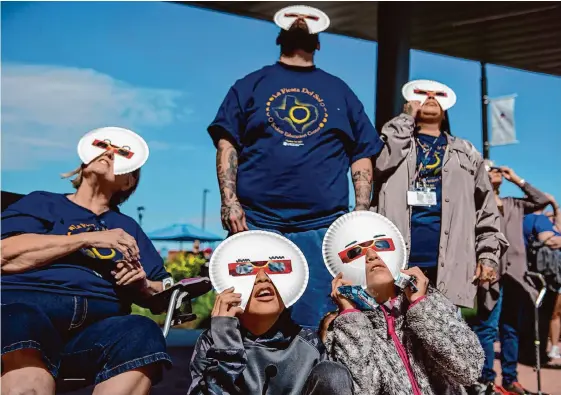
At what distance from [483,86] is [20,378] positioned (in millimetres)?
11244

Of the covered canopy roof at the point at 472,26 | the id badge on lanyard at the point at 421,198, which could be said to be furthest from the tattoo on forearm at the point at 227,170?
the covered canopy roof at the point at 472,26

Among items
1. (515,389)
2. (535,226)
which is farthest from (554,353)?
(515,389)

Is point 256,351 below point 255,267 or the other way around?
below

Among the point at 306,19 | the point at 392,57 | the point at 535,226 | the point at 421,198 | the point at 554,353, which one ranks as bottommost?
the point at 554,353

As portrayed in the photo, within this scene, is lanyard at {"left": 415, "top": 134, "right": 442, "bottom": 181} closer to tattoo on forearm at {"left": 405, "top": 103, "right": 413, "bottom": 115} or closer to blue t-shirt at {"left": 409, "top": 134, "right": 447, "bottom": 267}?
blue t-shirt at {"left": 409, "top": 134, "right": 447, "bottom": 267}

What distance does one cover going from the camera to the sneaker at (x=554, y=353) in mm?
6660

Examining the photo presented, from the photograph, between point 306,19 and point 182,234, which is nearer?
point 306,19

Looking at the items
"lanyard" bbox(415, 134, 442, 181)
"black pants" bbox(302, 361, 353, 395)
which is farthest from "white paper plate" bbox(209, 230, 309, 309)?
"lanyard" bbox(415, 134, 442, 181)

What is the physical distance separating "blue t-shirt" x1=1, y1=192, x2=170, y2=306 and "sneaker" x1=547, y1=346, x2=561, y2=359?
545cm

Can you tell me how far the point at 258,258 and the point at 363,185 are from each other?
84cm

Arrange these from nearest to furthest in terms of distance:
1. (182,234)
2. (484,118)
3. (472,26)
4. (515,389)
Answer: (515,389) → (472,26) → (484,118) → (182,234)

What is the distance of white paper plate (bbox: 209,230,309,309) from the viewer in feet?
7.93

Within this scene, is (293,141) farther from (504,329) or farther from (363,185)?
(504,329)

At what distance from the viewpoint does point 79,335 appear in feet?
7.77
